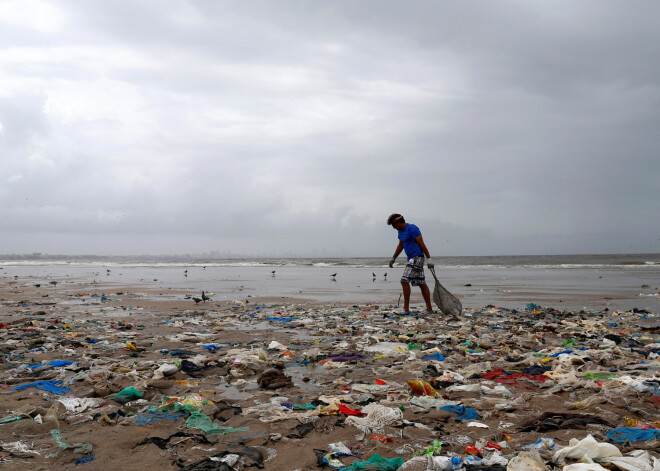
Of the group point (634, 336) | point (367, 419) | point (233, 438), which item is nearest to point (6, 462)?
point (233, 438)

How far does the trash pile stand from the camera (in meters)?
2.88

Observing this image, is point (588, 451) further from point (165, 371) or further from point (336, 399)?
point (165, 371)

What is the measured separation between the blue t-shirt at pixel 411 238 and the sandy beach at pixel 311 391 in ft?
6.34

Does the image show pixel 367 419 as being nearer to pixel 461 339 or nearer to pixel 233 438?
pixel 233 438

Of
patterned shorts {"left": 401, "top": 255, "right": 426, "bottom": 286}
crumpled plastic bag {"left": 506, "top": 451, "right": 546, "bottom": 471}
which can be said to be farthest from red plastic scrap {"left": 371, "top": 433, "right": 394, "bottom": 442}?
patterned shorts {"left": 401, "top": 255, "right": 426, "bottom": 286}

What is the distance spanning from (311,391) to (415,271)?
592 centimetres

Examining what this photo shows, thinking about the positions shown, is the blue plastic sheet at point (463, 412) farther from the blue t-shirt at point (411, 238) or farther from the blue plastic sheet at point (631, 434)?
the blue t-shirt at point (411, 238)

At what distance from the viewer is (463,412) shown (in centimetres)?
362

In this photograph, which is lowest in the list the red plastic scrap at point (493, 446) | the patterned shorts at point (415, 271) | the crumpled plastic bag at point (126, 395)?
the crumpled plastic bag at point (126, 395)

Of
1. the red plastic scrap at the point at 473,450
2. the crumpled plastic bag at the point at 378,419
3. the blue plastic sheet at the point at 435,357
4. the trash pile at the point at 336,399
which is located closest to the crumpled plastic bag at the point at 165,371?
the trash pile at the point at 336,399

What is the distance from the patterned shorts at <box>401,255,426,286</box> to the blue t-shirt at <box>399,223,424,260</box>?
13 cm

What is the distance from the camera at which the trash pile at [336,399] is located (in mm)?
2875

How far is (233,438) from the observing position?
10.6ft

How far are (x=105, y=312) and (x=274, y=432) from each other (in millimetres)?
9290
